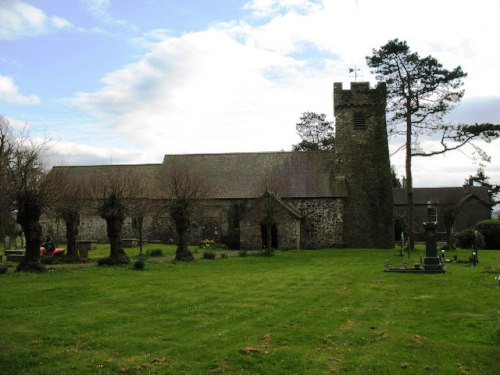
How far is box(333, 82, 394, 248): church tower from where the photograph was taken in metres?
40.8

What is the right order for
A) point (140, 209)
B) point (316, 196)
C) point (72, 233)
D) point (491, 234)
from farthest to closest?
point (316, 196) → point (491, 234) → point (140, 209) → point (72, 233)

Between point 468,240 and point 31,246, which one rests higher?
point 31,246

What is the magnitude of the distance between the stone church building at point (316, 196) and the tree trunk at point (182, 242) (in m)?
9.54

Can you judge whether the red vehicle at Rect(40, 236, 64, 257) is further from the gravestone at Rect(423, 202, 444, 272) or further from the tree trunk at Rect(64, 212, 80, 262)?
the gravestone at Rect(423, 202, 444, 272)

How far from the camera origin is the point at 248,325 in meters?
11.0

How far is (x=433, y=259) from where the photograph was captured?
22156 mm

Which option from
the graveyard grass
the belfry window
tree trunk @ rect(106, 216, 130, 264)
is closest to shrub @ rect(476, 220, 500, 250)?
the belfry window

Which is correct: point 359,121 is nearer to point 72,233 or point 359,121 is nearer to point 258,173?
point 258,173

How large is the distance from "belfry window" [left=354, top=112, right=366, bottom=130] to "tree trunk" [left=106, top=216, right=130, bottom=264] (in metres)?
23.8

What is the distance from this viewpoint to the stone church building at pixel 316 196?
40.3 metres

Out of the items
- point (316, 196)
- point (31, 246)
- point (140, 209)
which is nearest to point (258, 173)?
point (316, 196)

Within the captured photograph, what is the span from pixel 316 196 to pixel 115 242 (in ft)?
67.4

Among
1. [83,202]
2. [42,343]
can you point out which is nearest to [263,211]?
[83,202]

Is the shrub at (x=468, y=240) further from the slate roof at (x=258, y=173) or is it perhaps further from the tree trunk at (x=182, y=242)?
the tree trunk at (x=182, y=242)
